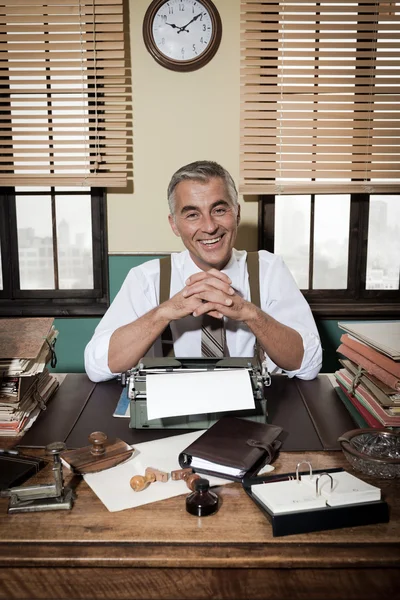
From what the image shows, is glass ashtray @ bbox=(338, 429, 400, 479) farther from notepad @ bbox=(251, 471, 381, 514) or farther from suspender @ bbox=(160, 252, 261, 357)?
suspender @ bbox=(160, 252, 261, 357)

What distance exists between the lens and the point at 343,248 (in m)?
3.41

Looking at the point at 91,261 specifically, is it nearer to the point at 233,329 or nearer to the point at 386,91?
the point at 233,329

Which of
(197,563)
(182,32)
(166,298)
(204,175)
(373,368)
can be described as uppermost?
(182,32)

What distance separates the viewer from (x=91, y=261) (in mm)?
3387

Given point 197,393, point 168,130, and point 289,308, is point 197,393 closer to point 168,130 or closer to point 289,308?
point 289,308

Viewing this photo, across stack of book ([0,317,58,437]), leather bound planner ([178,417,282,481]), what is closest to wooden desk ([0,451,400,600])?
leather bound planner ([178,417,282,481])

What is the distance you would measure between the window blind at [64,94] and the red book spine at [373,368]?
6.08 feet

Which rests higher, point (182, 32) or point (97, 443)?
point (182, 32)

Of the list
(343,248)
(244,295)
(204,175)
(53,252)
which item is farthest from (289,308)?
(53,252)

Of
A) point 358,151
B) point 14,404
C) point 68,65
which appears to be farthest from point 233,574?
point 68,65

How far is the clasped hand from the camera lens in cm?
169

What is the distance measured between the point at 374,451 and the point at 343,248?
2.33m

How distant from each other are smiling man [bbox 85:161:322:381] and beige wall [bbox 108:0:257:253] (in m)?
1.09

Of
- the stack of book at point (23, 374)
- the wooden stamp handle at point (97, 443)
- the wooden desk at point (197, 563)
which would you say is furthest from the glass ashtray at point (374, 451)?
the stack of book at point (23, 374)
